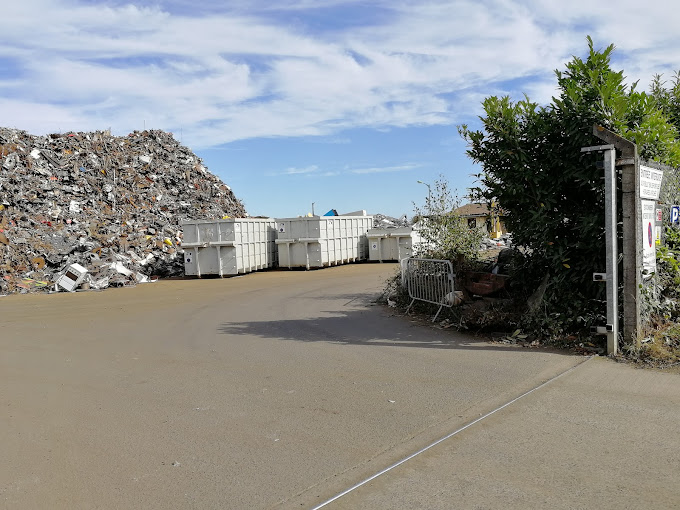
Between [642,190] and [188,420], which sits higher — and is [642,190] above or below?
above

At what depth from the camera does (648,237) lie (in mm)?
7668

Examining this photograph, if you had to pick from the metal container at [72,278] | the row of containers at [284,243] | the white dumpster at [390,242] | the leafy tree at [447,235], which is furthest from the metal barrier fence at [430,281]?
the white dumpster at [390,242]

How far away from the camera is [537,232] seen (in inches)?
347

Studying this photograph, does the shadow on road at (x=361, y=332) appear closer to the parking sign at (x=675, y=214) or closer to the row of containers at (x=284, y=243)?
the parking sign at (x=675, y=214)

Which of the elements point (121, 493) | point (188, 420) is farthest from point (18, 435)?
point (121, 493)

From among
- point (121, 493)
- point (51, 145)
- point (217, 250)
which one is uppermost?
point (51, 145)

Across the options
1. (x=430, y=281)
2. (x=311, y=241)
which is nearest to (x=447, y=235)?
(x=430, y=281)

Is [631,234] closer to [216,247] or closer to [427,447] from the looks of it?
[427,447]

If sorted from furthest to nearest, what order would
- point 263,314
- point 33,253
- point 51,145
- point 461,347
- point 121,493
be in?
point 51,145, point 33,253, point 263,314, point 461,347, point 121,493

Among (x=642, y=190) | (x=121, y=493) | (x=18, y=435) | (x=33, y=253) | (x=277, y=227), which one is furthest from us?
(x=277, y=227)

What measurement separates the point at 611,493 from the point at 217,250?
18841 mm

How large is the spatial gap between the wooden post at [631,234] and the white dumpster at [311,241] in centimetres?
1594

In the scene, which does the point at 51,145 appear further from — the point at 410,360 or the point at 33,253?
the point at 410,360

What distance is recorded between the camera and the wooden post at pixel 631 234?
7.40 m
